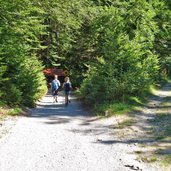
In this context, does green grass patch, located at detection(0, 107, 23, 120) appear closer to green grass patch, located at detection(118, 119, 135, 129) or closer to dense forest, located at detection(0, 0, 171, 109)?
dense forest, located at detection(0, 0, 171, 109)

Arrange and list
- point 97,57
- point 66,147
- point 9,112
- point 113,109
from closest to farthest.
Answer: point 66,147, point 9,112, point 113,109, point 97,57

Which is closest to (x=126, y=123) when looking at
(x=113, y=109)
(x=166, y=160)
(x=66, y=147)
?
(x=113, y=109)

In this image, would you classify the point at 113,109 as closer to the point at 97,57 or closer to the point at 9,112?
the point at 97,57

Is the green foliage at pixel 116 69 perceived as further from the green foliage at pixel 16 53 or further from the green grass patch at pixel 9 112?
the green grass patch at pixel 9 112

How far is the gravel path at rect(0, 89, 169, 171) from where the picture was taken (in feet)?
37.6

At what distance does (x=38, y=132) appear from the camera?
16328 millimetres

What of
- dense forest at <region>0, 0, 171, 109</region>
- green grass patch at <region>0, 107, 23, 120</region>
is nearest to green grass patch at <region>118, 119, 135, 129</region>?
dense forest at <region>0, 0, 171, 109</region>

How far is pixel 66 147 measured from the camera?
45.1ft

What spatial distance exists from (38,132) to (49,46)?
79.4 ft

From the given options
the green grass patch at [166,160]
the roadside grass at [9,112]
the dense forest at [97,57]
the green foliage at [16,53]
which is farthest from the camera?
the dense forest at [97,57]

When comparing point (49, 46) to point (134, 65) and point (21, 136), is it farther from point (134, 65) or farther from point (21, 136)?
point (21, 136)

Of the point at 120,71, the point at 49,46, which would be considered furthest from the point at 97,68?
the point at 49,46

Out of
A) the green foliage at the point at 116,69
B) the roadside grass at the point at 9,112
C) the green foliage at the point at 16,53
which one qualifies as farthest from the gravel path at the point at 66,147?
the green foliage at the point at 116,69

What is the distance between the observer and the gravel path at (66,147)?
37.6 ft
